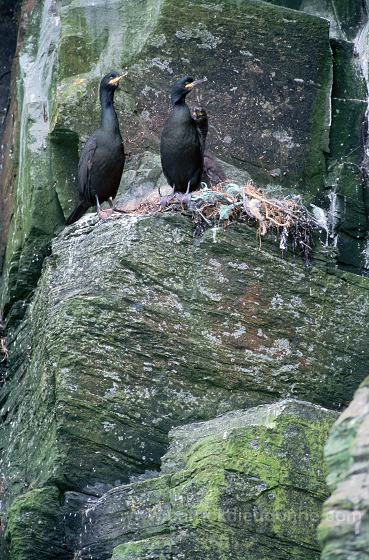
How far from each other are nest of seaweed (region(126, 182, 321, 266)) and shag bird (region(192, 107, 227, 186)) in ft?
3.17

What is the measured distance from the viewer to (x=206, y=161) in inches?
432

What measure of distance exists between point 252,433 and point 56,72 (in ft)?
17.8

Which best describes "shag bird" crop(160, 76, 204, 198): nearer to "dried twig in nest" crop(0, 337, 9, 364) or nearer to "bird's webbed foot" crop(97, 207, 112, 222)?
"bird's webbed foot" crop(97, 207, 112, 222)

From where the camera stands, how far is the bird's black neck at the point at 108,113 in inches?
429

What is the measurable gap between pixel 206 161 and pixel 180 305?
2.00m

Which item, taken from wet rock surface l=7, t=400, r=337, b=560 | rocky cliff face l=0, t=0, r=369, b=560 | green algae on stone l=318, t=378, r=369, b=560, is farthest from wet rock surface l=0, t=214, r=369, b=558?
green algae on stone l=318, t=378, r=369, b=560

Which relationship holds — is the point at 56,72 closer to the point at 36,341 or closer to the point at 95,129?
the point at 95,129

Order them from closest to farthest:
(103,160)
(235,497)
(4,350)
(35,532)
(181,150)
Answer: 1. (235,497)
2. (35,532)
3. (181,150)
4. (103,160)
5. (4,350)

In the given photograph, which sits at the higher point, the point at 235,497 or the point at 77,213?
the point at 77,213

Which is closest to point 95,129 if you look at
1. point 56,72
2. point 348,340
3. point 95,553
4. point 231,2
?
point 56,72

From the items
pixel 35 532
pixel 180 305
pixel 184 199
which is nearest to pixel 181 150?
pixel 184 199

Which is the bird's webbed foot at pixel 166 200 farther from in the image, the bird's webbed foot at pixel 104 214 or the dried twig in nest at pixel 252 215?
the bird's webbed foot at pixel 104 214

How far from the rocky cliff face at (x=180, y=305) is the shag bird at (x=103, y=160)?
0.42 m

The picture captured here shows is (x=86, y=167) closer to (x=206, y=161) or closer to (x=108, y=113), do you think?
(x=108, y=113)
